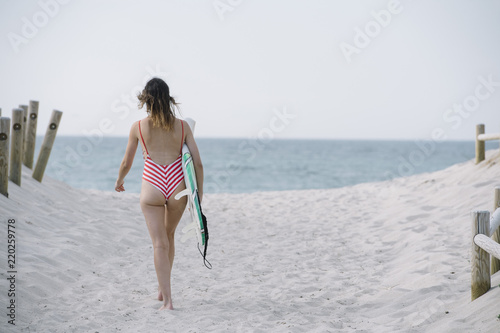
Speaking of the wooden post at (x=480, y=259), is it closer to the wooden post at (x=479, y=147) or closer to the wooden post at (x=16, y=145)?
the wooden post at (x=16, y=145)

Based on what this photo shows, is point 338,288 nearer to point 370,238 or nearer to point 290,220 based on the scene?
point 370,238

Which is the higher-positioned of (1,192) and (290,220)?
(1,192)

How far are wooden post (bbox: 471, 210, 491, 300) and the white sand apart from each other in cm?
11

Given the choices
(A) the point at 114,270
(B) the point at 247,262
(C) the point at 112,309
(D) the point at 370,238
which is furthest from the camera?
(D) the point at 370,238

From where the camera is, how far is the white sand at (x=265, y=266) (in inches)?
152

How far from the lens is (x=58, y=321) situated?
151 inches

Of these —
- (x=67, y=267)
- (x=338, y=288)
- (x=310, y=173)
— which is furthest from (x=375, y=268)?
(x=310, y=173)

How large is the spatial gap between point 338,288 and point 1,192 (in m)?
4.69

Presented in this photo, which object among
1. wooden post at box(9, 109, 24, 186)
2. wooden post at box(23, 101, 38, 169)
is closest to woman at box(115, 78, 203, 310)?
wooden post at box(9, 109, 24, 186)

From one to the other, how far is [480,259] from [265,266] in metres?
2.83

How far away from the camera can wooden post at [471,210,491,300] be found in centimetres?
357

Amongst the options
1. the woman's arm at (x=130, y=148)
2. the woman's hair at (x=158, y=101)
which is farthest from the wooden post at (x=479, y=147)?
the woman's arm at (x=130, y=148)

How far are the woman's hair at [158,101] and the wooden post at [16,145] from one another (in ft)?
13.2

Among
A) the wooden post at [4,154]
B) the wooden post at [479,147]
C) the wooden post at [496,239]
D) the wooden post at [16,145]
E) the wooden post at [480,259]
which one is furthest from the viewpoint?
the wooden post at [479,147]
